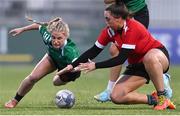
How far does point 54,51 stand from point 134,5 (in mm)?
1486

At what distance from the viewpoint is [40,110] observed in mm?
10031

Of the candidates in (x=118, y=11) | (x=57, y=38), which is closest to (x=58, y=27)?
(x=57, y=38)

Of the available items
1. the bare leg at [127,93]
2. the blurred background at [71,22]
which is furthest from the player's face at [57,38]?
the blurred background at [71,22]

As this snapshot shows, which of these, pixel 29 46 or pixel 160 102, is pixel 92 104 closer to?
pixel 160 102

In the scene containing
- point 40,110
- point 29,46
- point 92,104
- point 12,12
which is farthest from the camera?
point 12,12

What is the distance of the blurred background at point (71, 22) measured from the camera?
24156mm

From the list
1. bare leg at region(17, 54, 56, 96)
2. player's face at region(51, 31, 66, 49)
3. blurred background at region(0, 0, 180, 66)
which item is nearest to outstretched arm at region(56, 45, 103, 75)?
player's face at region(51, 31, 66, 49)

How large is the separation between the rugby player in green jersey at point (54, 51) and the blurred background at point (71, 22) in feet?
41.9

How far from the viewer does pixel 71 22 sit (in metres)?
25.1

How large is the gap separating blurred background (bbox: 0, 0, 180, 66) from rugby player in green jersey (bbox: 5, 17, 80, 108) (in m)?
12.8

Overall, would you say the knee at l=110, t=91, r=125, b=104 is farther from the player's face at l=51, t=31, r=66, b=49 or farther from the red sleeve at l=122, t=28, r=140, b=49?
the player's face at l=51, t=31, r=66, b=49

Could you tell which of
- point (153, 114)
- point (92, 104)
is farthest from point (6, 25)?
point (153, 114)

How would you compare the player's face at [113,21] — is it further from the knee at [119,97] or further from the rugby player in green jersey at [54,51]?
the knee at [119,97]

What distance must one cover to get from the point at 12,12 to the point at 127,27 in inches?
671
